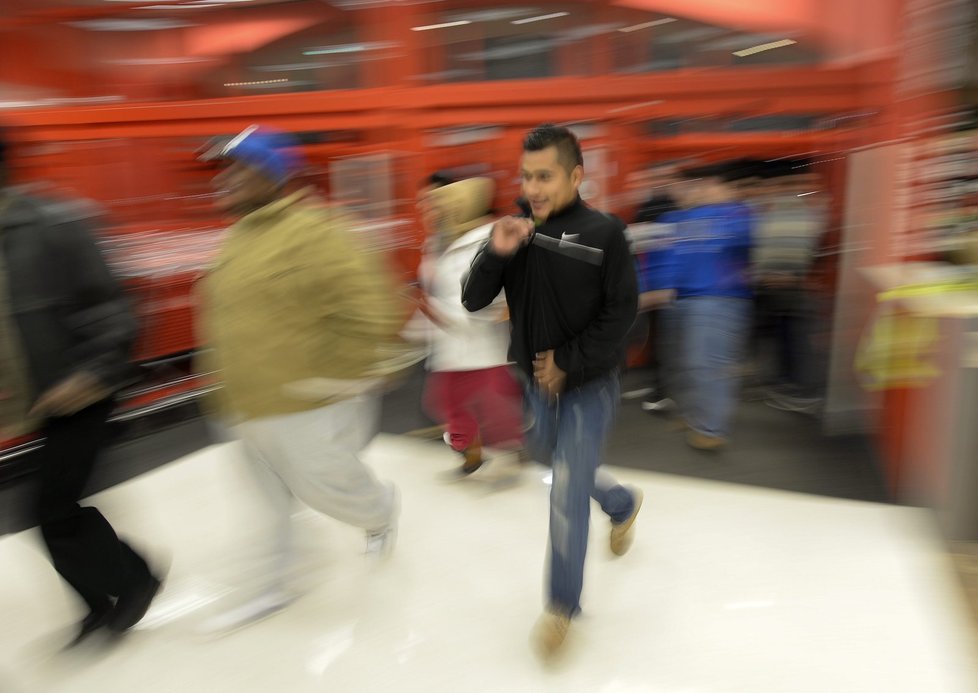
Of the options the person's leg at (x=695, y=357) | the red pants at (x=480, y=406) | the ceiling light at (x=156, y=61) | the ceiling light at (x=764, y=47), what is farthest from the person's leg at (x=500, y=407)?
the ceiling light at (x=156, y=61)

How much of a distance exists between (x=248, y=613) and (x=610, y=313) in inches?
57.3

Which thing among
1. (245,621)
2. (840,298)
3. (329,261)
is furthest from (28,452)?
(840,298)

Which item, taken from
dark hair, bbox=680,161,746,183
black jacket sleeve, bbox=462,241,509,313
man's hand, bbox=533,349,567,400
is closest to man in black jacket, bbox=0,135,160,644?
black jacket sleeve, bbox=462,241,509,313

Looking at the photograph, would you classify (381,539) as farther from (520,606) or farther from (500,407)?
(500,407)

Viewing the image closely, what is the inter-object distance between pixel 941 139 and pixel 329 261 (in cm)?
272

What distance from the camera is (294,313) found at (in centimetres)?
192

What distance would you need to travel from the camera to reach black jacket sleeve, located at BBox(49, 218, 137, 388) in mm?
1815

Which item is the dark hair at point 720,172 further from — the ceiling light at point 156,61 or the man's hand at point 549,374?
the ceiling light at point 156,61

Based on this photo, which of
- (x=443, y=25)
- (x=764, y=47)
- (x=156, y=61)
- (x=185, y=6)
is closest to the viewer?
(x=764, y=47)

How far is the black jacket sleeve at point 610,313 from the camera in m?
1.86

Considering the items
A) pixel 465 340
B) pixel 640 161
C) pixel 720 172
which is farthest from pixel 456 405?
pixel 640 161

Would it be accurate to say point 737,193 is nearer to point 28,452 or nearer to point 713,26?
point 713,26

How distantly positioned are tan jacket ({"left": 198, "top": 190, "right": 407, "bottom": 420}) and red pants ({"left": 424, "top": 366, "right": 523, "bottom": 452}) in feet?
3.56

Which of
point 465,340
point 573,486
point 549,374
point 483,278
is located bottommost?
point 573,486
